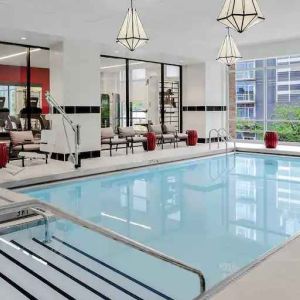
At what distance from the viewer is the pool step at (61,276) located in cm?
305

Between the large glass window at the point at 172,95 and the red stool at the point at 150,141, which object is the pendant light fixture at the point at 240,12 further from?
the large glass window at the point at 172,95

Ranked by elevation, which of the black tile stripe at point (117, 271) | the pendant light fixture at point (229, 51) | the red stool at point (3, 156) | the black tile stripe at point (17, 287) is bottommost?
the black tile stripe at point (117, 271)

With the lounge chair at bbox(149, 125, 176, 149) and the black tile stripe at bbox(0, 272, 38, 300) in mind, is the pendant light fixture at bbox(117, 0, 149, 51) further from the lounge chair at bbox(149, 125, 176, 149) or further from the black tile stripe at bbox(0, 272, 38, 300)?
the lounge chair at bbox(149, 125, 176, 149)

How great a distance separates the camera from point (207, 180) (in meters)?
8.45

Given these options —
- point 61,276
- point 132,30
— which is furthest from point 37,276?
point 132,30

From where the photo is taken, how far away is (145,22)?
8305 mm

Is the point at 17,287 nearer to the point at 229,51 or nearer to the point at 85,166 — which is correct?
the point at 85,166

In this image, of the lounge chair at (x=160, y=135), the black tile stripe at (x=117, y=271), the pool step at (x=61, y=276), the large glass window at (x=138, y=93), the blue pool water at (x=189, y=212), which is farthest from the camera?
the large glass window at (x=138, y=93)

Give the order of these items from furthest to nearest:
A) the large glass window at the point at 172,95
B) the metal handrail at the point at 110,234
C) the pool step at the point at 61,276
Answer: the large glass window at the point at 172,95 → the pool step at the point at 61,276 → the metal handrail at the point at 110,234

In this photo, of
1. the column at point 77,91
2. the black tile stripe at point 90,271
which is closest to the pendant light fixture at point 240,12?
the black tile stripe at point 90,271

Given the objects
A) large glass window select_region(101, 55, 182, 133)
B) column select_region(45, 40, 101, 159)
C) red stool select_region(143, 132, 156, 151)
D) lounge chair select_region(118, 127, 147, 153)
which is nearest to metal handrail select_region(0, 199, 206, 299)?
column select_region(45, 40, 101, 159)

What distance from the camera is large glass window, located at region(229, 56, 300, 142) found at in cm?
1364

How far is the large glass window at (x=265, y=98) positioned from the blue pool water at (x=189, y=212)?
412cm

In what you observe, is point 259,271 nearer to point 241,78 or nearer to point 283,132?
point 283,132
